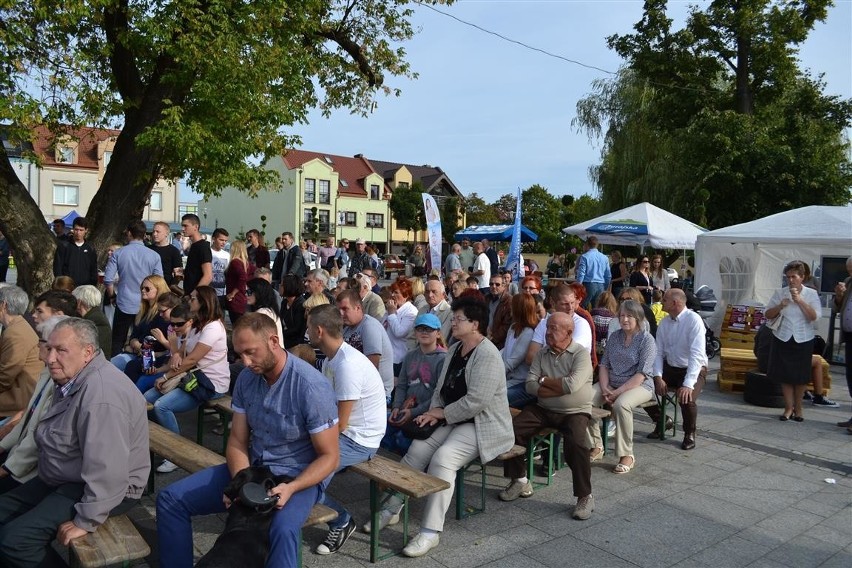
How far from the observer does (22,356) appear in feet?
14.2

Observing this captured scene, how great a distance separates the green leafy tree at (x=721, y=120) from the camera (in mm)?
20547

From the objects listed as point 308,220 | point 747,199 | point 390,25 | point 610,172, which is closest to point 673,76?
point 610,172

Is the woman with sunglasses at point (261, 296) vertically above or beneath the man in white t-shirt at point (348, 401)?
above

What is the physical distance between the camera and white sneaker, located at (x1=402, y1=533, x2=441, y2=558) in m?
3.79

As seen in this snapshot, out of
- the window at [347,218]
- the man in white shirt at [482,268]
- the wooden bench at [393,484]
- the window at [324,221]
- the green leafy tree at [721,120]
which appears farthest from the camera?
the window at [347,218]

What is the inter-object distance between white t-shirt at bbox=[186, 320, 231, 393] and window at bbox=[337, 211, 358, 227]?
52.2 metres

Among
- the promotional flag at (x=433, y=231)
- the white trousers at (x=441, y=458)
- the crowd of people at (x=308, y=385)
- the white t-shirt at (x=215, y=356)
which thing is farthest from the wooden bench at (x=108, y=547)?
the promotional flag at (x=433, y=231)

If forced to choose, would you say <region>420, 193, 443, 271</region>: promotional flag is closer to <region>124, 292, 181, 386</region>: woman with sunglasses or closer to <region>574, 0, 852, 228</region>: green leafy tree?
<region>124, 292, 181, 386</region>: woman with sunglasses

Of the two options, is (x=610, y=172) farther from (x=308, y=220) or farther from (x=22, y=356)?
(x=308, y=220)

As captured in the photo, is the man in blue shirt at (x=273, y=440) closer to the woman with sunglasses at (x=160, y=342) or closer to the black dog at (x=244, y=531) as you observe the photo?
the black dog at (x=244, y=531)

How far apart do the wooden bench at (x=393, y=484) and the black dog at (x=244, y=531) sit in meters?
0.85

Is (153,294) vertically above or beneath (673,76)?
beneath

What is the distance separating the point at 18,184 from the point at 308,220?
45747mm

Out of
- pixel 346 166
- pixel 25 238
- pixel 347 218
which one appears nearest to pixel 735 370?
pixel 25 238
